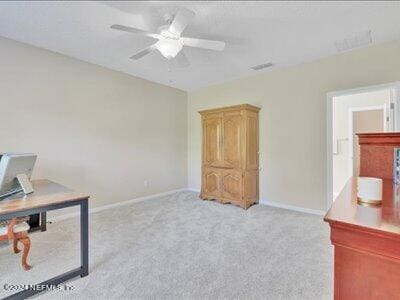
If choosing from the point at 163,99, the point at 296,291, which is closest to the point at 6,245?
the point at 296,291

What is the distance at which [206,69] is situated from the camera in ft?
13.0

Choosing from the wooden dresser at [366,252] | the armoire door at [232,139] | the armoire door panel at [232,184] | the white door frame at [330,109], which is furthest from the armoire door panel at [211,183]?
the wooden dresser at [366,252]

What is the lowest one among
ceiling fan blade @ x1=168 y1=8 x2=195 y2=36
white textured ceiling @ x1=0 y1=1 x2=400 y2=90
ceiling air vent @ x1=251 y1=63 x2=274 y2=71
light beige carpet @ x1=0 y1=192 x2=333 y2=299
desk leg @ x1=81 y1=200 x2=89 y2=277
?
light beige carpet @ x1=0 y1=192 x2=333 y2=299

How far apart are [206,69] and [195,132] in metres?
1.72

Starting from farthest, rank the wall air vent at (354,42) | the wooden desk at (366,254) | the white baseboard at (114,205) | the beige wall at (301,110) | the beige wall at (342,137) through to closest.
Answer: the beige wall at (342,137) → the white baseboard at (114,205) → the beige wall at (301,110) → the wall air vent at (354,42) → the wooden desk at (366,254)

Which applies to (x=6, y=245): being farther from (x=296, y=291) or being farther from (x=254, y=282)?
(x=296, y=291)

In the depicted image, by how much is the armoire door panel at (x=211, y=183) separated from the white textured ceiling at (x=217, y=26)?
2.07m

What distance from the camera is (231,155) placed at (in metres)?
4.13

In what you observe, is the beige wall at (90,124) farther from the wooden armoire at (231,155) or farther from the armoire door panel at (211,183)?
the wooden armoire at (231,155)

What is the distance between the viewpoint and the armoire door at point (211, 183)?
4.35 metres

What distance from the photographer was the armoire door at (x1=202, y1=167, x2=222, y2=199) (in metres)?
4.35

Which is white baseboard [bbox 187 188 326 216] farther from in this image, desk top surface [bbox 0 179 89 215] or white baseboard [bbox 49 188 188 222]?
desk top surface [bbox 0 179 89 215]

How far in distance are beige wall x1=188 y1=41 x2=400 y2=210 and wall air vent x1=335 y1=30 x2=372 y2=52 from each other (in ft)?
0.55

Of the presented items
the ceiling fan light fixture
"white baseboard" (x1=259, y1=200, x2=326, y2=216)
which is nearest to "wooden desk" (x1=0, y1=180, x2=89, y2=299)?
the ceiling fan light fixture
